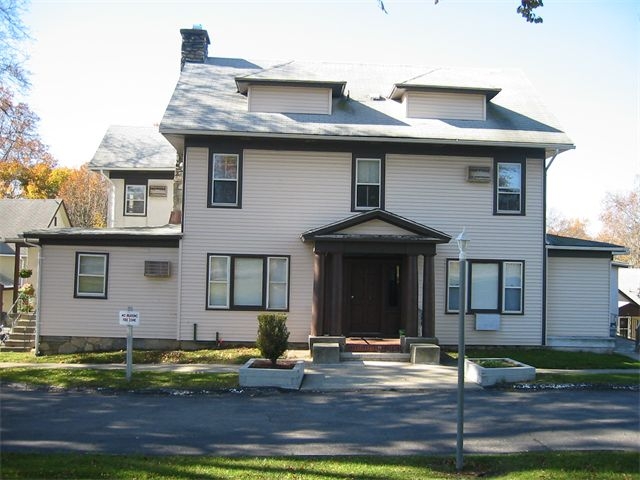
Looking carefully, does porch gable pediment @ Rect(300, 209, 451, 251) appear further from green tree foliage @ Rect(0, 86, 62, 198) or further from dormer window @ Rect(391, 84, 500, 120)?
green tree foliage @ Rect(0, 86, 62, 198)

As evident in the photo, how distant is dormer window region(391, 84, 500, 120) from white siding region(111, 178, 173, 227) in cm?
1172

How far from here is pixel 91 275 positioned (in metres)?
18.2

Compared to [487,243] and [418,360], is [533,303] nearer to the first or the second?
[487,243]

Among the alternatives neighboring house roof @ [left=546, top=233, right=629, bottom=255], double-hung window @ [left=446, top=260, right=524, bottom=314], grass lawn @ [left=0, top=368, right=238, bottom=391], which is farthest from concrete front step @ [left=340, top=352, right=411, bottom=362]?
neighboring house roof @ [left=546, top=233, right=629, bottom=255]

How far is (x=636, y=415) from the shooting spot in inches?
420

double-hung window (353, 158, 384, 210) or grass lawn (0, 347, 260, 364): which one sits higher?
double-hung window (353, 158, 384, 210)

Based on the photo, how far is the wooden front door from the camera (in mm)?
18719

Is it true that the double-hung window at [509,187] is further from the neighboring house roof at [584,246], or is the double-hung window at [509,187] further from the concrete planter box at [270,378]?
the concrete planter box at [270,378]

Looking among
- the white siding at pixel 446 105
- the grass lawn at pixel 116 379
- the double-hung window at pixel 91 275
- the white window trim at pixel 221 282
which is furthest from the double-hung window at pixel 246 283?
the white siding at pixel 446 105

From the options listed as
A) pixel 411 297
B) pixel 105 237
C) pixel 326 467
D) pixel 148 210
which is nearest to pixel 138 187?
pixel 148 210

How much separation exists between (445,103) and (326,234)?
6.25 metres

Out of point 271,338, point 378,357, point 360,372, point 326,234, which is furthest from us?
point 326,234

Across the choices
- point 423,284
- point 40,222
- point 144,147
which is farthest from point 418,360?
point 40,222

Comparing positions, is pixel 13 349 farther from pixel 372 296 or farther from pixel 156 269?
pixel 372 296
